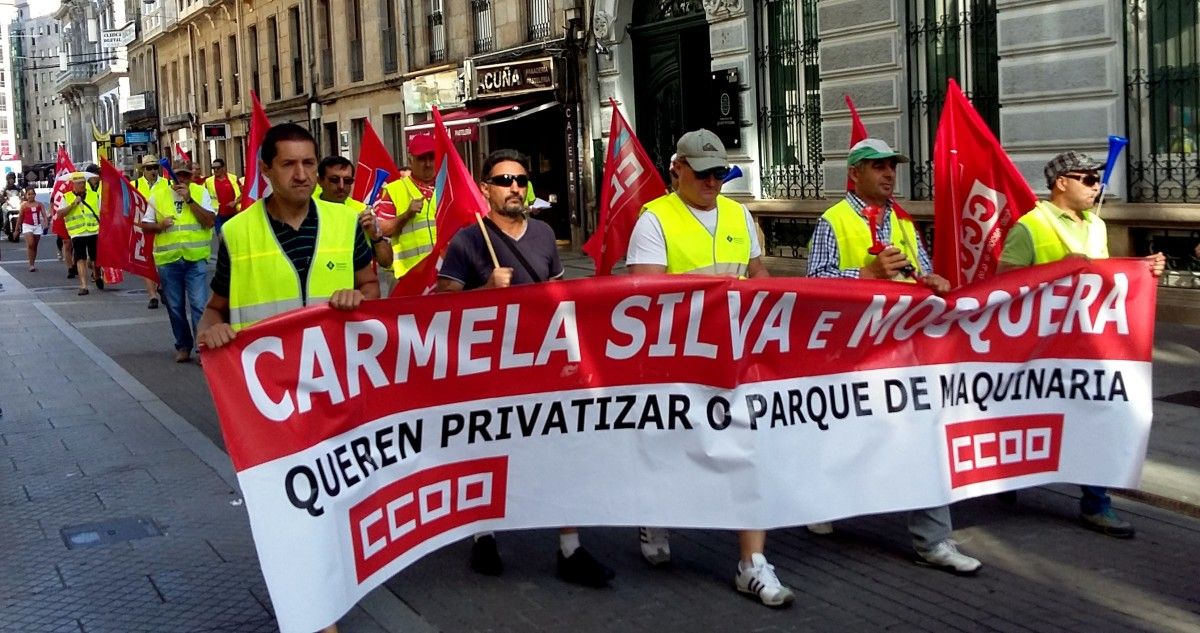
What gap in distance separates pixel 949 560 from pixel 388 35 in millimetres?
27889

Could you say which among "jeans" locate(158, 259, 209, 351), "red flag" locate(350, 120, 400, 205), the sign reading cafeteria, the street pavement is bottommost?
the street pavement

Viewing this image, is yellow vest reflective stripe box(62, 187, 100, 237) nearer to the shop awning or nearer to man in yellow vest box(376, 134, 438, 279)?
the shop awning

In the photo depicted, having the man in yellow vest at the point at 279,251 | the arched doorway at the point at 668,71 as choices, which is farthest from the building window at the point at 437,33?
the man in yellow vest at the point at 279,251

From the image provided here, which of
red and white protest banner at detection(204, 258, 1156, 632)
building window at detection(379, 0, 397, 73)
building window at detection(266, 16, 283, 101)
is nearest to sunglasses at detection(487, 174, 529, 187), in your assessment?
red and white protest banner at detection(204, 258, 1156, 632)

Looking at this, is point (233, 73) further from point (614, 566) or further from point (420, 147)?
point (614, 566)

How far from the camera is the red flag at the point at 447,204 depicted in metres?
6.11

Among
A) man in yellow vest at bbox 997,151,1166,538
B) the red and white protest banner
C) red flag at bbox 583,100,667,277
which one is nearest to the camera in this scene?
the red and white protest banner

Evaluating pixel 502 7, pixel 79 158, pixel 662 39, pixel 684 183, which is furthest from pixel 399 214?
pixel 79 158

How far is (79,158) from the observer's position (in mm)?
90938

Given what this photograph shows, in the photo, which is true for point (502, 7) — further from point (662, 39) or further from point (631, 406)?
point (631, 406)

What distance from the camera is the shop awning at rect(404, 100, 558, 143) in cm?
2466

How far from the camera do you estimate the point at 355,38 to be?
3428cm

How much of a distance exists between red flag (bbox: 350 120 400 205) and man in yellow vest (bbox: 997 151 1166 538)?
552cm

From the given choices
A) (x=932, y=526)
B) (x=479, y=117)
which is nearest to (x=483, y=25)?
(x=479, y=117)
